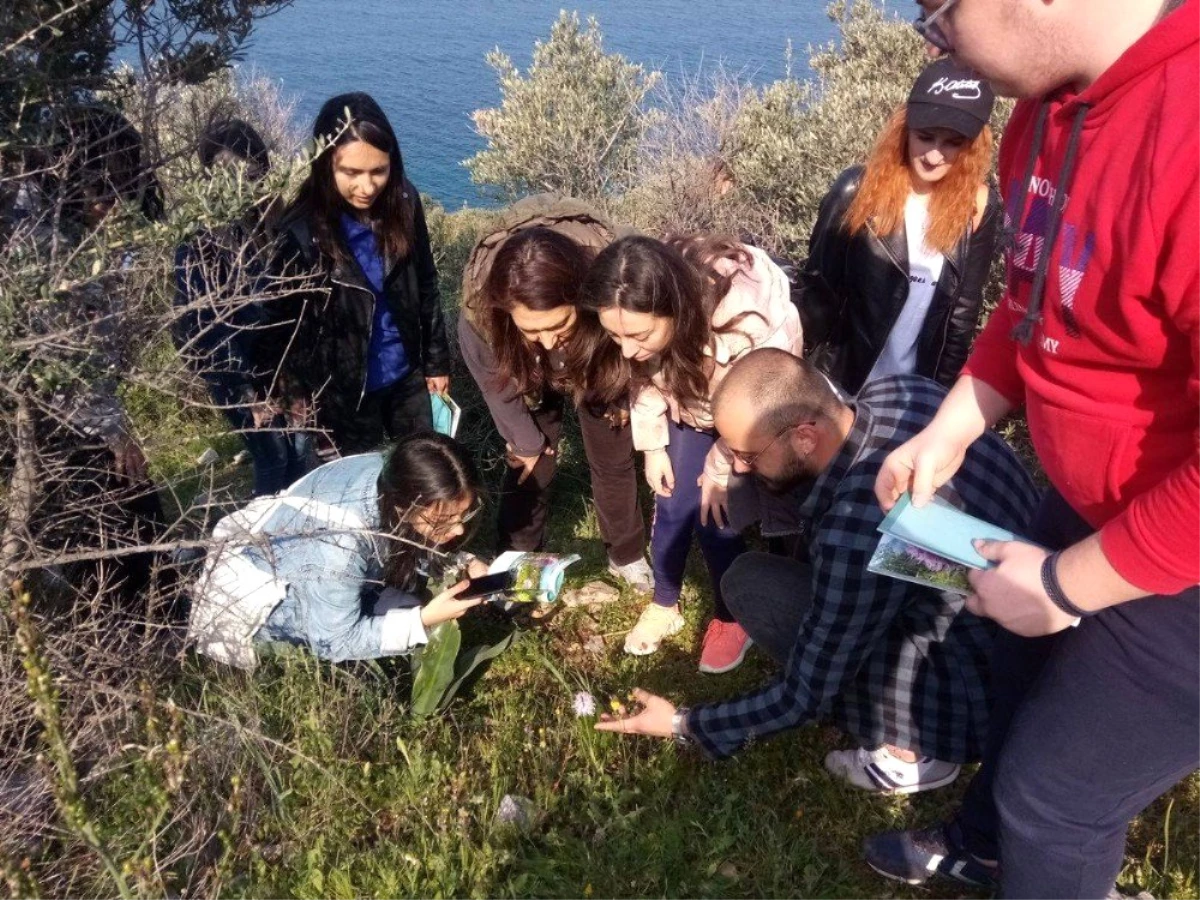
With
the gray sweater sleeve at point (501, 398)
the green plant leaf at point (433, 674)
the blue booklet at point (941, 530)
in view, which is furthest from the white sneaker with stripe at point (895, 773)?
the gray sweater sleeve at point (501, 398)

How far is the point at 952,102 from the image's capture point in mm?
3076

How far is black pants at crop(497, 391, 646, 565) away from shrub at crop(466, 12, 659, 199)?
19.9 feet

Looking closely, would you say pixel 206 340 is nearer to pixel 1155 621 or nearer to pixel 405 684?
pixel 405 684

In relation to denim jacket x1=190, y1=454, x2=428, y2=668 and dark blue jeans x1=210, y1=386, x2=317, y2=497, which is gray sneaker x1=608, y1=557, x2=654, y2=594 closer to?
denim jacket x1=190, y1=454, x2=428, y2=668

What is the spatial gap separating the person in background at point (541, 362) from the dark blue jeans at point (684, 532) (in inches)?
10.8

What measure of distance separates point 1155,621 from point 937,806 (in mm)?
1536

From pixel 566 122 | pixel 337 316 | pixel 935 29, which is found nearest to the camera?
pixel 935 29

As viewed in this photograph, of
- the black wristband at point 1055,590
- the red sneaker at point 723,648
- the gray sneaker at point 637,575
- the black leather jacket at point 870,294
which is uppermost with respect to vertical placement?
the black wristband at point 1055,590

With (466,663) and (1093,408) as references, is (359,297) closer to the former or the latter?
(466,663)

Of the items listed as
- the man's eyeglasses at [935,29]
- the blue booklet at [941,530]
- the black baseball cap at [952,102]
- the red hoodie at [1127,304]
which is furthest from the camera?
the black baseball cap at [952,102]

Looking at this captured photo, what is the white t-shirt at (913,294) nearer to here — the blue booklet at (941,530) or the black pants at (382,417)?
the blue booklet at (941,530)

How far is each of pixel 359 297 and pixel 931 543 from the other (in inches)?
103

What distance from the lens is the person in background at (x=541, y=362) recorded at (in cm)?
291

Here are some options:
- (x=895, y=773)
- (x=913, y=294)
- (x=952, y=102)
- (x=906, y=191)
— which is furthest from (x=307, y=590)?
(x=952, y=102)
